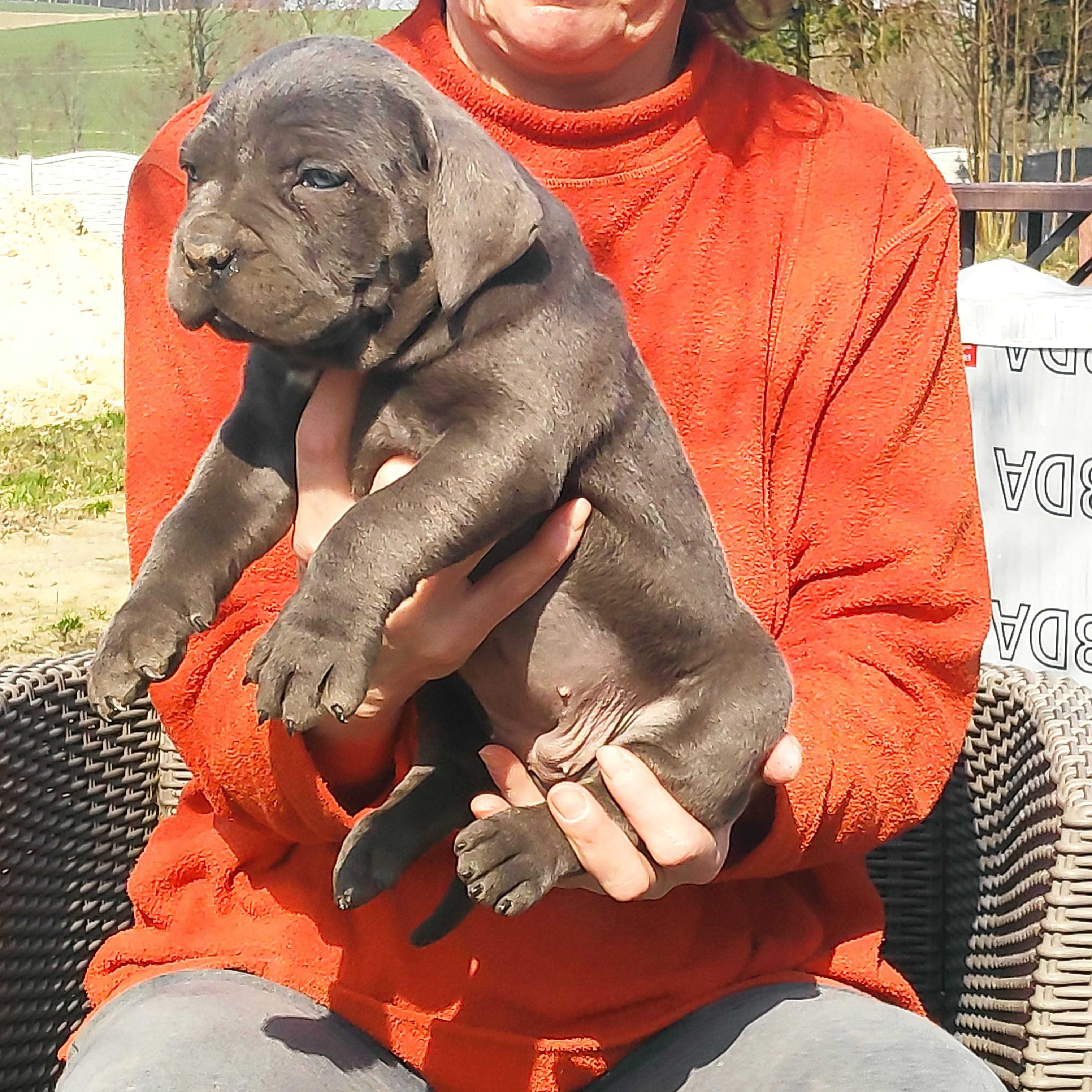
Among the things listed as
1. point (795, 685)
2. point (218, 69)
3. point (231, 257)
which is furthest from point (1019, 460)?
point (218, 69)

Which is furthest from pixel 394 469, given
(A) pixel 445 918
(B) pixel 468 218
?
(A) pixel 445 918

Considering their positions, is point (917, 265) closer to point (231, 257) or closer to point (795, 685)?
point (795, 685)

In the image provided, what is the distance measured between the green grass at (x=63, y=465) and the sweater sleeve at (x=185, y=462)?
568 cm

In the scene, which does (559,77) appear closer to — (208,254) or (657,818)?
(208,254)

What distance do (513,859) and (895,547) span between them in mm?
843

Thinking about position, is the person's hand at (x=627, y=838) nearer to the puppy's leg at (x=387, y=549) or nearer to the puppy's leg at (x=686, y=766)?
the puppy's leg at (x=686, y=766)

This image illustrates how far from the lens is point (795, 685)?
225 centimetres

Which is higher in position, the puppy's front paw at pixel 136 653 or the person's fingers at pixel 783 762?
the puppy's front paw at pixel 136 653

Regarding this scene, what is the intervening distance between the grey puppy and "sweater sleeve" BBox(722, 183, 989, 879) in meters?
0.25

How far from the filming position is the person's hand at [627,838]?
72.4 inches

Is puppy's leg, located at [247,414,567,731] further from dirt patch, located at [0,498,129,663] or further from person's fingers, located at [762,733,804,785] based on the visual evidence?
dirt patch, located at [0,498,129,663]

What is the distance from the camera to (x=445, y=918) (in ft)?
6.57

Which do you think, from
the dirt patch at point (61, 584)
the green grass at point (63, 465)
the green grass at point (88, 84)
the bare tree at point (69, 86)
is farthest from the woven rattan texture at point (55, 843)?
the bare tree at point (69, 86)

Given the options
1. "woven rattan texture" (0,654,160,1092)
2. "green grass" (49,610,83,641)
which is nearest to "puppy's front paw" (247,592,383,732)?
"woven rattan texture" (0,654,160,1092)
